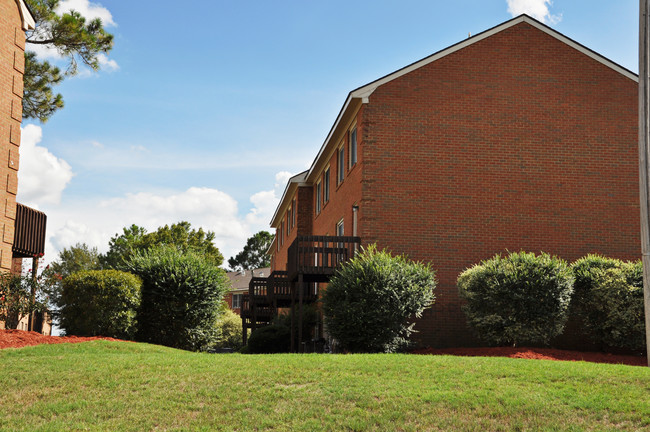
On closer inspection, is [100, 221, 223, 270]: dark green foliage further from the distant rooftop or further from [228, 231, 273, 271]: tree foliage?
[228, 231, 273, 271]: tree foliage

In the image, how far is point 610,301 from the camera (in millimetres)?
16641

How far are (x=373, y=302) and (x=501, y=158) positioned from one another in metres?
6.72

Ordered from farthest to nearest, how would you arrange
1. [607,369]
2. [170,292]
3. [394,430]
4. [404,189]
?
[404,189], [170,292], [607,369], [394,430]

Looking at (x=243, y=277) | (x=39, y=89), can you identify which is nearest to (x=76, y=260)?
(x=243, y=277)

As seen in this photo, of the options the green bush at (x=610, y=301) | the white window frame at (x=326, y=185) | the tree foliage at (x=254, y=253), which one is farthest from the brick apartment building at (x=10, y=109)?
the tree foliage at (x=254, y=253)

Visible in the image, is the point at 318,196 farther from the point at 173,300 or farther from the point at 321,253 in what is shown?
the point at 173,300

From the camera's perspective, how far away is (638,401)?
9734 millimetres

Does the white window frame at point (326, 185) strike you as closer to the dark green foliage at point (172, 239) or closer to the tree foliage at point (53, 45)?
the tree foliage at point (53, 45)

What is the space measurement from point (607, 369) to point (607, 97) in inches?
448

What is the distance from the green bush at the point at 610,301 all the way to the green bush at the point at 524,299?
0.90 m

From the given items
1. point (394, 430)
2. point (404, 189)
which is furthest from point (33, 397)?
point (404, 189)

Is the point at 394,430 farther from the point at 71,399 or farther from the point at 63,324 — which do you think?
the point at 63,324

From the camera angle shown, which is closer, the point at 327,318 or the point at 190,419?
the point at 190,419

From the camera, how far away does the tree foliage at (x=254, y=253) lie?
3514 inches
